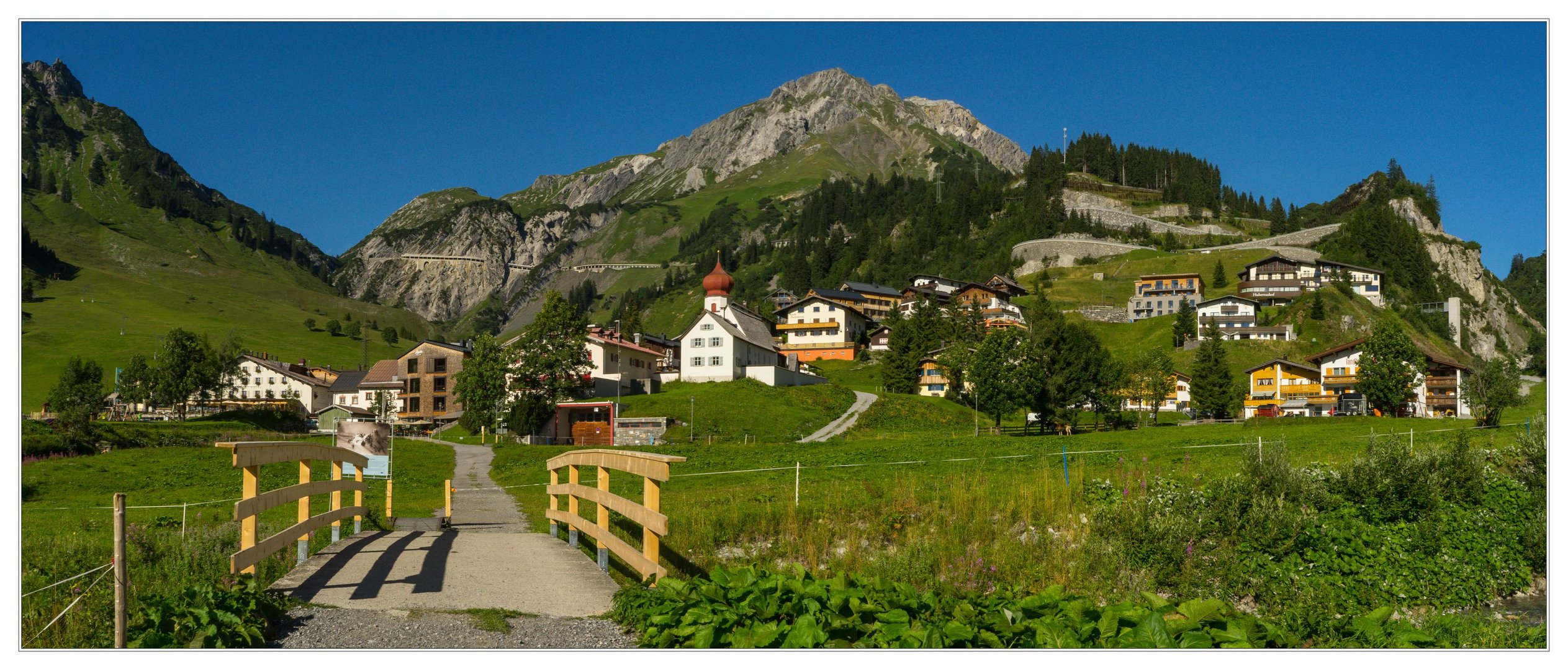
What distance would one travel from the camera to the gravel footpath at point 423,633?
24.3 feet

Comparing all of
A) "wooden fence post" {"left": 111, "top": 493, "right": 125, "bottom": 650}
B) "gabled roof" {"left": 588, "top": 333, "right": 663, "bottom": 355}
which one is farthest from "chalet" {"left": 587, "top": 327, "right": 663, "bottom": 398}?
"wooden fence post" {"left": 111, "top": 493, "right": 125, "bottom": 650}

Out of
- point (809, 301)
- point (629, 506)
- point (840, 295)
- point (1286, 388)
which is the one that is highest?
point (840, 295)

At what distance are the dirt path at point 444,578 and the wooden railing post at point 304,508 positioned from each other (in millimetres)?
128

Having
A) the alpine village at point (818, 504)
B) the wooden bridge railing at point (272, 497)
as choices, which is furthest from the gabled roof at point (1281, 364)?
the wooden bridge railing at point (272, 497)

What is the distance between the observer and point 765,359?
102 m

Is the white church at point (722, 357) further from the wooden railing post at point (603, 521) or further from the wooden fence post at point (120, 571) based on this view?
the wooden fence post at point (120, 571)

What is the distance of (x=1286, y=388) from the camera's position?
9988 cm

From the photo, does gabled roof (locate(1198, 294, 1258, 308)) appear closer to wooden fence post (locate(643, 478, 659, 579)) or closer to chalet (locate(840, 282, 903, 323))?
chalet (locate(840, 282, 903, 323))

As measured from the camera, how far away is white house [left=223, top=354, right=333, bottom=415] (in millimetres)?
123438

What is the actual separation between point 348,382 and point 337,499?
128450 mm

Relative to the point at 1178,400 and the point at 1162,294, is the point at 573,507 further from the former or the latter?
the point at 1162,294

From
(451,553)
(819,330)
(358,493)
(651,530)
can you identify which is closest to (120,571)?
(651,530)

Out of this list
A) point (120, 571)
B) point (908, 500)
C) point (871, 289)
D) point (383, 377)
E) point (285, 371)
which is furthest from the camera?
point (871, 289)

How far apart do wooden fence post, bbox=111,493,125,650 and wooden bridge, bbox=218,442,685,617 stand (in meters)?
1.15
